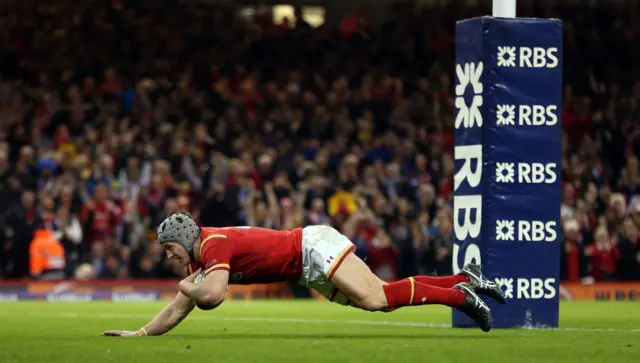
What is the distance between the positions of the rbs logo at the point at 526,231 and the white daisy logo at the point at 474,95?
1.08 meters

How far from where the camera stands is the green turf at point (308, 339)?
34.1 ft

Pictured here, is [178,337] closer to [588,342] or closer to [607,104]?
[588,342]

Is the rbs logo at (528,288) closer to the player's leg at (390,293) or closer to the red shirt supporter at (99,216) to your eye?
the player's leg at (390,293)

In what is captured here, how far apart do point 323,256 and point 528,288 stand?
325cm

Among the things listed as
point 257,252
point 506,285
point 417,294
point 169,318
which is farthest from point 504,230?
point 169,318

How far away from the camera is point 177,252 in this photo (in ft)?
40.3

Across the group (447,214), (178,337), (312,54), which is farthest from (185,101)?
(178,337)

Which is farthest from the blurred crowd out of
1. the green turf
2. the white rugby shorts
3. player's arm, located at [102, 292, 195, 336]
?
the white rugby shorts

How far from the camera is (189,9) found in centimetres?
3158

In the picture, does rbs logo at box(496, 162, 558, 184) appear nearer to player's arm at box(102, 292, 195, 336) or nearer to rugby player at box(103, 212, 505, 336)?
rugby player at box(103, 212, 505, 336)

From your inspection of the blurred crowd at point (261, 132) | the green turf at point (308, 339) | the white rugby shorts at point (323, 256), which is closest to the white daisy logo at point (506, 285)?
the green turf at point (308, 339)

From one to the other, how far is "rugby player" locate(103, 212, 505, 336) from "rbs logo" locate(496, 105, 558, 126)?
2599 mm

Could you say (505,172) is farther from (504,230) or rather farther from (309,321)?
(309,321)

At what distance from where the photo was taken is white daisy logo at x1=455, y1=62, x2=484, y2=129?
1491 cm
